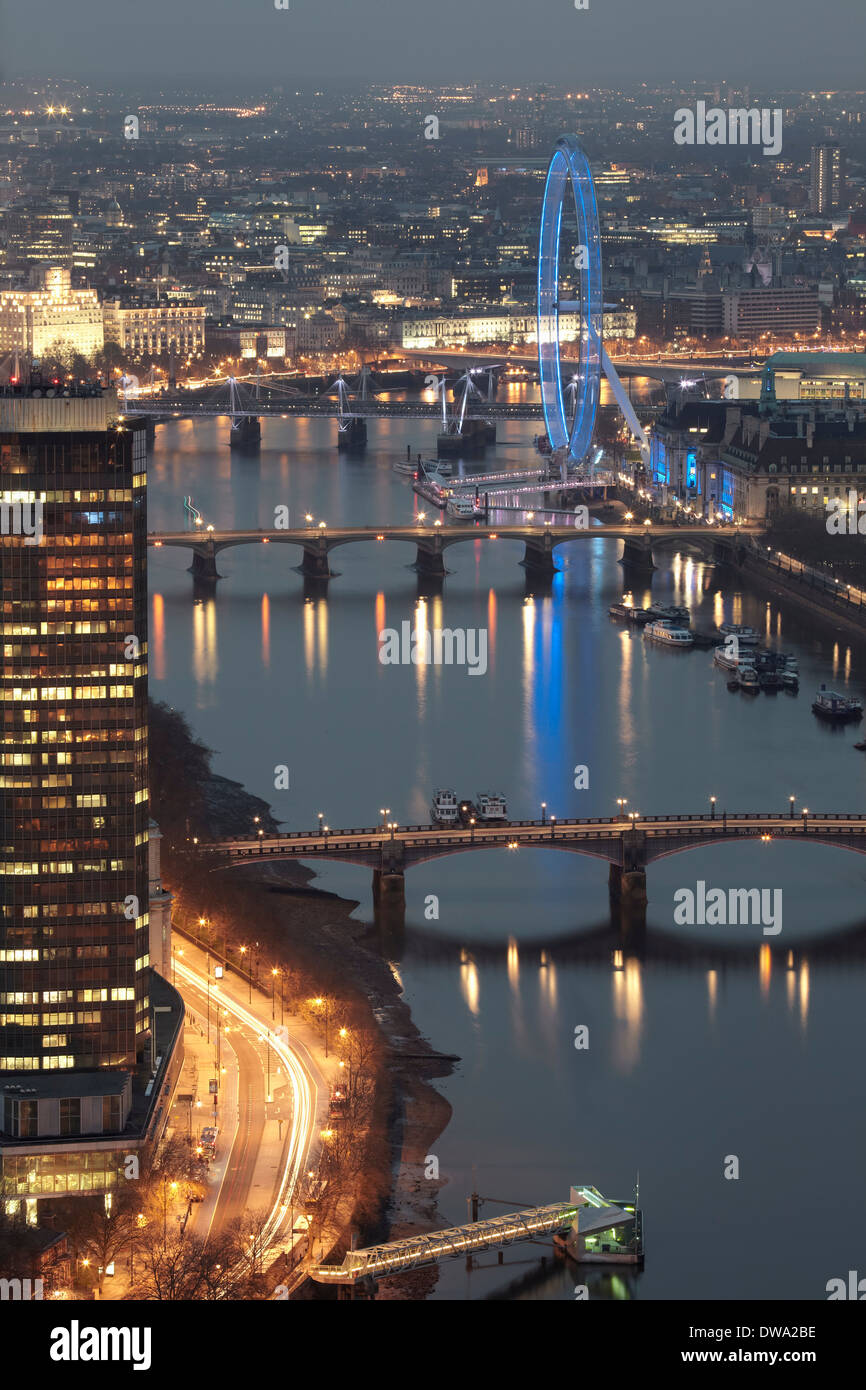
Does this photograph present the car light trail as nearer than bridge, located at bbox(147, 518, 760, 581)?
Yes

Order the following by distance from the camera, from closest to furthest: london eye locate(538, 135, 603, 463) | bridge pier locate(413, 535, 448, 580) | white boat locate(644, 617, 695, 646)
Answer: white boat locate(644, 617, 695, 646), bridge pier locate(413, 535, 448, 580), london eye locate(538, 135, 603, 463)

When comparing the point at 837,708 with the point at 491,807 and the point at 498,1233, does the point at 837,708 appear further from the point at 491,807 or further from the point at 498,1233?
the point at 498,1233

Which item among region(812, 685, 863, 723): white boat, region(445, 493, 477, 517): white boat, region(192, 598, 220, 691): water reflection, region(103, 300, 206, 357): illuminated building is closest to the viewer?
region(812, 685, 863, 723): white boat

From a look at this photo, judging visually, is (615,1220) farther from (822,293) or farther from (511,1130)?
(822,293)

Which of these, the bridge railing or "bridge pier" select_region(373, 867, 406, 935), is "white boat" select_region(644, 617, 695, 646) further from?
"bridge pier" select_region(373, 867, 406, 935)

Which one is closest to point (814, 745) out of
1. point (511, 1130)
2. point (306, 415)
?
point (511, 1130)

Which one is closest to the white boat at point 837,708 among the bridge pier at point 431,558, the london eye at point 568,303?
the bridge pier at point 431,558

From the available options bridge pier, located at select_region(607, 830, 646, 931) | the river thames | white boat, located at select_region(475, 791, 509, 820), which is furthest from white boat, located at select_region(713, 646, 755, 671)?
bridge pier, located at select_region(607, 830, 646, 931)

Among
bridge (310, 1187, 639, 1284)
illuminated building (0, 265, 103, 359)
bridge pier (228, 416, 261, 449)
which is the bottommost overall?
bridge (310, 1187, 639, 1284)
